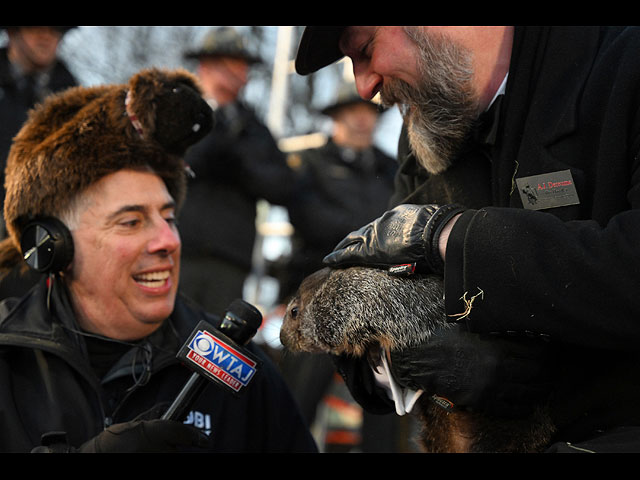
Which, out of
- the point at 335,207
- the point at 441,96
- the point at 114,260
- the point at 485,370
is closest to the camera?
the point at 485,370

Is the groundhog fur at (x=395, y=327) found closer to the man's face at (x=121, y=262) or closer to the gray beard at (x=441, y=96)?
the gray beard at (x=441, y=96)

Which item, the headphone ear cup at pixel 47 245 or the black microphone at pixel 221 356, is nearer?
the black microphone at pixel 221 356

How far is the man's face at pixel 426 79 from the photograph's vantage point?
2.75m

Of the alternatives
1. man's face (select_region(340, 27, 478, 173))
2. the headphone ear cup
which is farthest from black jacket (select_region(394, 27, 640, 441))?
the headphone ear cup

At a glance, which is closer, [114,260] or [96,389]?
[96,389]

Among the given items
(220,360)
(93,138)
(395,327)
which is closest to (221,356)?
(220,360)

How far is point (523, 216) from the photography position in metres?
2.22

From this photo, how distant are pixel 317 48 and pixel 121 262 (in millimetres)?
1245

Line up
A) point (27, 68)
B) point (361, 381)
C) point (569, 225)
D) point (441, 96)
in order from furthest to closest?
point (27, 68) → point (361, 381) → point (441, 96) → point (569, 225)

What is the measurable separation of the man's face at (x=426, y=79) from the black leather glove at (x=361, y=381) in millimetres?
795

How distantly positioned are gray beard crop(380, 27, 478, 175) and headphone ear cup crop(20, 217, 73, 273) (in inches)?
59.7

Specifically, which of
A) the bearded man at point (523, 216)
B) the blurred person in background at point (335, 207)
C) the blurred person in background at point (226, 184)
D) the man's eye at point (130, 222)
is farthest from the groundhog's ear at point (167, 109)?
the blurred person in background at point (335, 207)

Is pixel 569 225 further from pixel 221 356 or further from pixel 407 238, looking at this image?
pixel 221 356

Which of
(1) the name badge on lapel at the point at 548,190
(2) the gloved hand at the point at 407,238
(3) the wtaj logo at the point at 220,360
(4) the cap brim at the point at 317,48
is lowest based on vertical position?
(3) the wtaj logo at the point at 220,360
